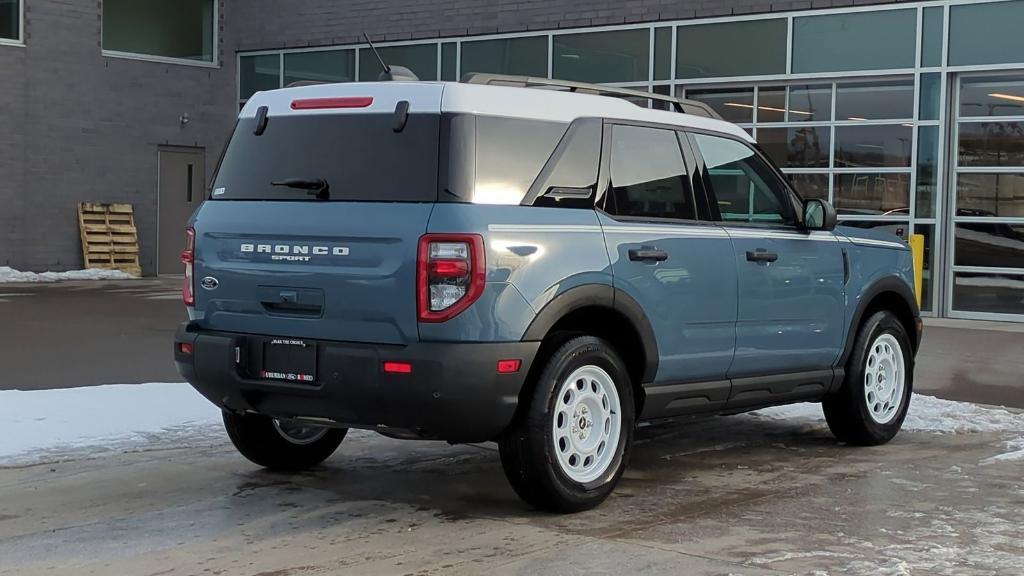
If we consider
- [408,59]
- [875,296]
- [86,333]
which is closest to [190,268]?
[875,296]

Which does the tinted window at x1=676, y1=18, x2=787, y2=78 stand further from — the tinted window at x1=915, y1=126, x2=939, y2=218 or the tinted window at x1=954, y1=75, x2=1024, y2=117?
the tinted window at x1=954, y1=75, x2=1024, y2=117

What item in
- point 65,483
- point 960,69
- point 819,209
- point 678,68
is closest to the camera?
point 65,483

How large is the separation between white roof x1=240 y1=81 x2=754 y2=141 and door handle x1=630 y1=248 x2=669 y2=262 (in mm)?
698

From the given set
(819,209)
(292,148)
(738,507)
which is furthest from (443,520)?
(819,209)

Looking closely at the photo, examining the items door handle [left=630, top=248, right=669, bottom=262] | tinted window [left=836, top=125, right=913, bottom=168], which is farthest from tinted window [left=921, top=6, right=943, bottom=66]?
door handle [left=630, top=248, right=669, bottom=262]

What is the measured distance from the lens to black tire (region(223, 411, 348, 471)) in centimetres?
697

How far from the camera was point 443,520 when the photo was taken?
6.01 metres

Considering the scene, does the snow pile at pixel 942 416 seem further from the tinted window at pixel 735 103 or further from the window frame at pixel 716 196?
the tinted window at pixel 735 103

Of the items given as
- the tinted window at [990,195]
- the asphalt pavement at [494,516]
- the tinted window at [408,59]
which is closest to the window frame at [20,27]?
the tinted window at [408,59]

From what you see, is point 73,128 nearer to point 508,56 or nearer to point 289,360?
point 508,56

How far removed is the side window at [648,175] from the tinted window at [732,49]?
12150 mm

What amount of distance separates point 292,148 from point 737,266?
239 cm

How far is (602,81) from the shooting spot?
20438 millimetres

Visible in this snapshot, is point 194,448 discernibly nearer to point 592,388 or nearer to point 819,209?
point 592,388
